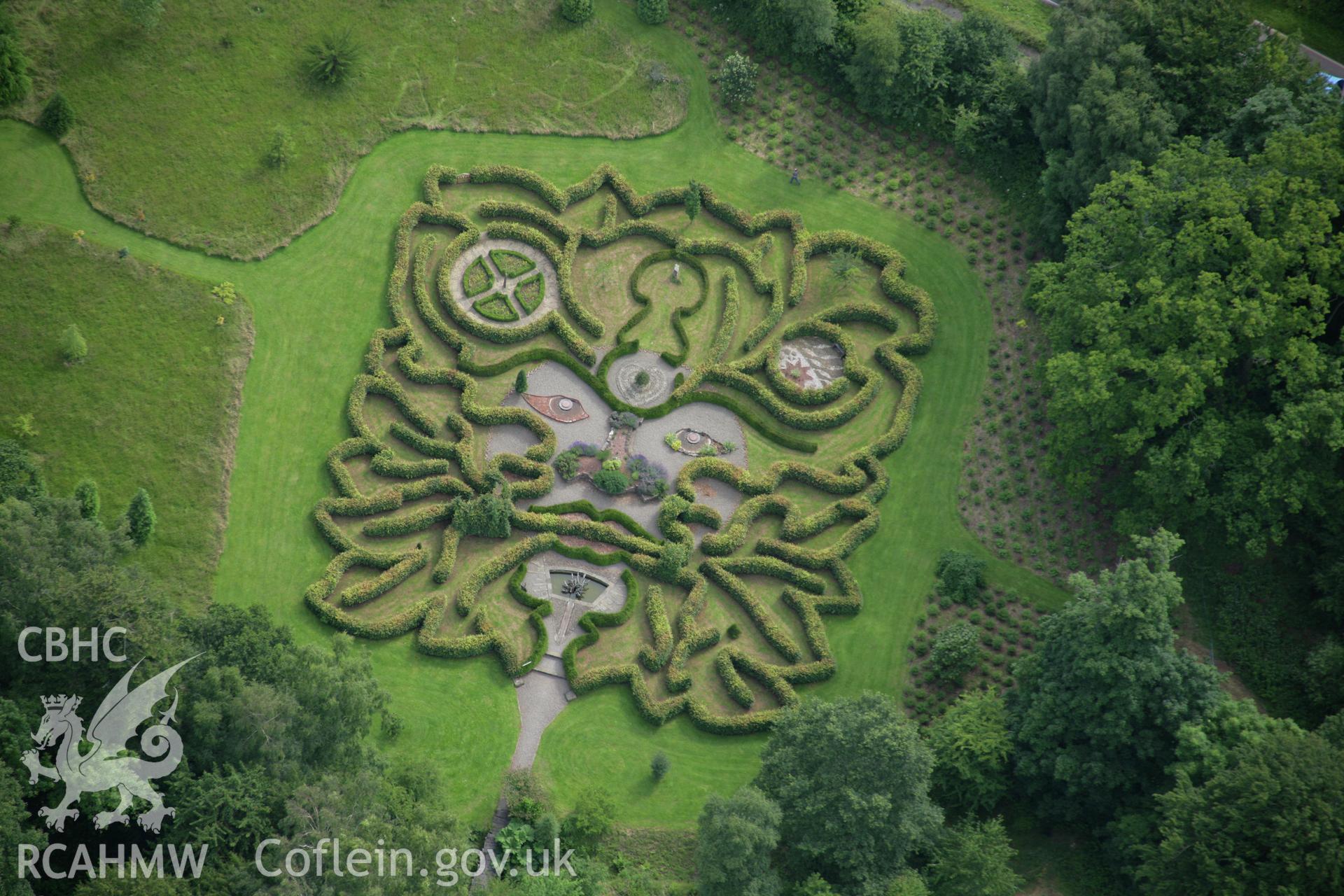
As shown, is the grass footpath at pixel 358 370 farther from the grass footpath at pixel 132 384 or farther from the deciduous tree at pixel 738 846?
the deciduous tree at pixel 738 846

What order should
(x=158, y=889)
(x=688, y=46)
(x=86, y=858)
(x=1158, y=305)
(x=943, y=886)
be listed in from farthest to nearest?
(x=688, y=46), (x=1158, y=305), (x=943, y=886), (x=86, y=858), (x=158, y=889)

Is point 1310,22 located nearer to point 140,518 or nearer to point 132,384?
point 132,384

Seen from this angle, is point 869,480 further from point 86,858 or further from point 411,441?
point 86,858

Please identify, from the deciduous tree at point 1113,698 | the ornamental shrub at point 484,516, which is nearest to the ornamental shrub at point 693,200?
the ornamental shrub at point 484,516

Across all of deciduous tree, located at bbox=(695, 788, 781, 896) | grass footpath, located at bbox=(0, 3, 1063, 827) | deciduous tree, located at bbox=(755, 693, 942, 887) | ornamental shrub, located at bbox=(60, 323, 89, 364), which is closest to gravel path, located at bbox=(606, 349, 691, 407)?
grass footpath, located at bbox=(0, 3, 1063, 827)

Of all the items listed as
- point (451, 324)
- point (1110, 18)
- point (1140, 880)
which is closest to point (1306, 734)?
point (1140, 880)
